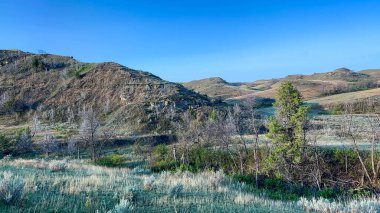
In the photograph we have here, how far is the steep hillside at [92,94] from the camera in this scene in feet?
202

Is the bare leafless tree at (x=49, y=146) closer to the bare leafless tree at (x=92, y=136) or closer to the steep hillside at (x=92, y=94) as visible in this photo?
the bare leafless tree at (x=92, y=136)

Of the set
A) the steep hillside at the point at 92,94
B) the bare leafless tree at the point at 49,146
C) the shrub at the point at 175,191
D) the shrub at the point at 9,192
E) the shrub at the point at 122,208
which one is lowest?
the bare leafless tree at the point at 49,146

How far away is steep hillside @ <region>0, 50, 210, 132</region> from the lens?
6166cm

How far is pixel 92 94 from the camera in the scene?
2817 inches

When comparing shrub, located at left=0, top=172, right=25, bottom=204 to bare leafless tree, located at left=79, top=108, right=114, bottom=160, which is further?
bare leafless tree, located at left=79, top=108, right=114, bottom=160

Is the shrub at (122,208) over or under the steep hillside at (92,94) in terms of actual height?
under

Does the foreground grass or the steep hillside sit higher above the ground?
the steep hillside

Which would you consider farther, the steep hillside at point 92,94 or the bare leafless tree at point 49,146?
the steep hillside at point 92,94

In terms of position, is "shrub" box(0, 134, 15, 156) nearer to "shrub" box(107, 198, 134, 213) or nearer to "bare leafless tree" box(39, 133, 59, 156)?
"bare leafless tree" box(39, 133, 59, 156)

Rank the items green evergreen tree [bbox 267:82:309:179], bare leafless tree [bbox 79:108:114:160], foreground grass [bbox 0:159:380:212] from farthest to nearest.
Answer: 1. bare leafless tree [bbox 79:108:114:160]
2. green evergreen tree [bbox 267:82:309:179]
3. foreground grass [bbox 0:159:380:212]

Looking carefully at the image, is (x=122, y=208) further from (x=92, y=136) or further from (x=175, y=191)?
(x=92, y=136)

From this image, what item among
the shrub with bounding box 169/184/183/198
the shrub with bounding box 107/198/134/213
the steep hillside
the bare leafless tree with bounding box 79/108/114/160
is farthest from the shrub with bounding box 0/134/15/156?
the shrub with bounding box 107/198/134/213

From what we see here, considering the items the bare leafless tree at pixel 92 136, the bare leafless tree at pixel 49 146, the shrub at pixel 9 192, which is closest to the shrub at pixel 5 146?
the bare leafless tree at pixel 49 146

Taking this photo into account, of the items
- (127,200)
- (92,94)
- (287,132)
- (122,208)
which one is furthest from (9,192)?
(92,94)
